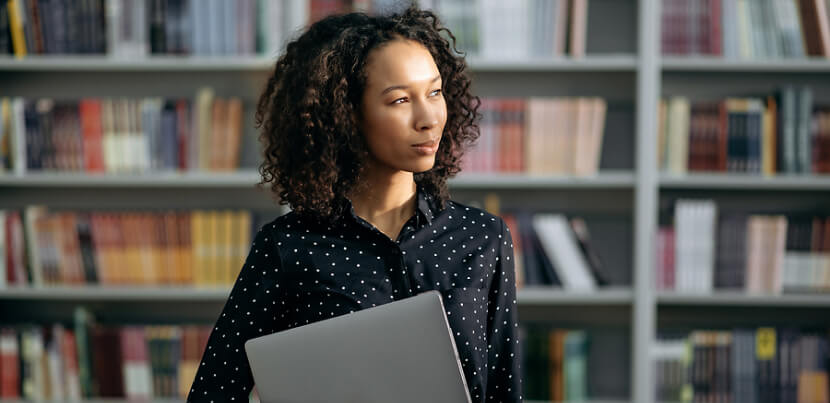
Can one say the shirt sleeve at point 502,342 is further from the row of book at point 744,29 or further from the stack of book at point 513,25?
the row of book at point 744,29

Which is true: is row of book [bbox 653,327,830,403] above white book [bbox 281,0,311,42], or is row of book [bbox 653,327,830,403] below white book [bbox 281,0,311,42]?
below

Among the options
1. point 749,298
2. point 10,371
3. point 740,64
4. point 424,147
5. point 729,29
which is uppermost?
point 729,29

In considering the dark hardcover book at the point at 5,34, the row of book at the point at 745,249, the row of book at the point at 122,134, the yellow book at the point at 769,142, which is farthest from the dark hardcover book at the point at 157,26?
the yellow book at the point at 769,142

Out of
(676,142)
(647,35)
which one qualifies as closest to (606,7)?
(647,35)

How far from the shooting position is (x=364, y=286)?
0.99 m

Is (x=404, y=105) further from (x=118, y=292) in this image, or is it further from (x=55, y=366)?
(x=55, y=366)

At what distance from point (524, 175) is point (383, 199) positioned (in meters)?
1.56

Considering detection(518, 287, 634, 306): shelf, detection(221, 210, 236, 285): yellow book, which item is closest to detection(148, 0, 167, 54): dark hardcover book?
detection(221, 210, 236, 285): yellow book

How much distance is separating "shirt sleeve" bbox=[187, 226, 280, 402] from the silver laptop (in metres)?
0.10

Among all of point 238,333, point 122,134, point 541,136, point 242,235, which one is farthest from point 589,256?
point 238,333

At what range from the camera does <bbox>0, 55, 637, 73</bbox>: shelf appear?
98.6 inches

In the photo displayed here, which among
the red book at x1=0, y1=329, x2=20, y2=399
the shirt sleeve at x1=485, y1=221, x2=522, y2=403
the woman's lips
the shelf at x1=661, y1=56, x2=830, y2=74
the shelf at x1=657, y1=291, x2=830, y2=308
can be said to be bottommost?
the red book at x1=0, y1=329, x2=20, y2=399

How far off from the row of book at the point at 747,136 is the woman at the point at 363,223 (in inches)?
64.3

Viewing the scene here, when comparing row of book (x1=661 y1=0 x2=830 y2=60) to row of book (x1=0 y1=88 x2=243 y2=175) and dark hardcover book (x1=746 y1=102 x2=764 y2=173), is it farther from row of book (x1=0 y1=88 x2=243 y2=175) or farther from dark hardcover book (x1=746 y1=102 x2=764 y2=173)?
row of book (x1=0 y1=88 x2=243 y2=175)
